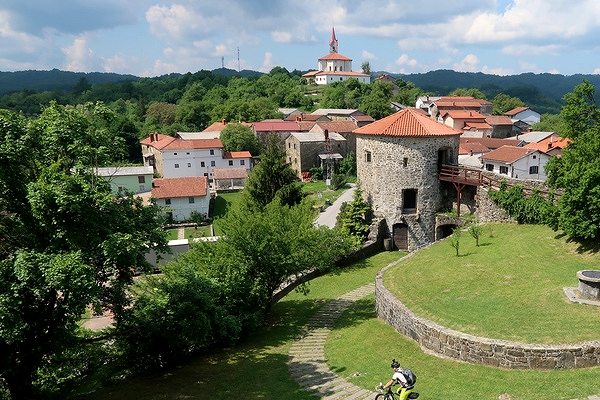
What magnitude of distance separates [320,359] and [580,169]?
12.7m

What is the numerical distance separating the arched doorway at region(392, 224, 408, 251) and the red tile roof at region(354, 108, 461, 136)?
6206 millimetres

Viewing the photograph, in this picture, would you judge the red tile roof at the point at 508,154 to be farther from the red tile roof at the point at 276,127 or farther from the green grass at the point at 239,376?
the green grass at the point at 239,376

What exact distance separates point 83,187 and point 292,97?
11284 centimetres

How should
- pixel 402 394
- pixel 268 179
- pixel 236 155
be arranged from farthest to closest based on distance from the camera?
pixel 236 155
pixel 268 179
pixel 402 394

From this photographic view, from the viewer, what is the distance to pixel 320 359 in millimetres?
14805

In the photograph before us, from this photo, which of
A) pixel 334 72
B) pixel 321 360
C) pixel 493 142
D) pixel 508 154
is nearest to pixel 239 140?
pixel 508 154

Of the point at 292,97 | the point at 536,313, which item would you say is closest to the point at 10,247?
the point at 536,313

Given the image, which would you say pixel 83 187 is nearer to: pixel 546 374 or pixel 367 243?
pixel 546 374

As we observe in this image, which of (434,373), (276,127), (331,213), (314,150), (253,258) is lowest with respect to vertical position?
(331,213)

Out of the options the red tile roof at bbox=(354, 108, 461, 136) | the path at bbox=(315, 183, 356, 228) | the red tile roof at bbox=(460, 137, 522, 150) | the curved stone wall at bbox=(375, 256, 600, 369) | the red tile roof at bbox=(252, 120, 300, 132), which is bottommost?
the path at bbox=(315, 183, 356, 228)

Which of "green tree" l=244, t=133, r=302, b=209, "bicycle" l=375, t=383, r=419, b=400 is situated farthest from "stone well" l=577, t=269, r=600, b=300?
"green tree" l=244, t=133, r=302, b=209

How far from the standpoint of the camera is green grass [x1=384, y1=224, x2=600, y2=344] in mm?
12688

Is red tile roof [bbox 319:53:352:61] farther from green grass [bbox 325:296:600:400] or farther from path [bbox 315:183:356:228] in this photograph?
green grass [bbox 325:296:600:400]

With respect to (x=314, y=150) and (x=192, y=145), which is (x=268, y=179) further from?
(x=192, y=145)
